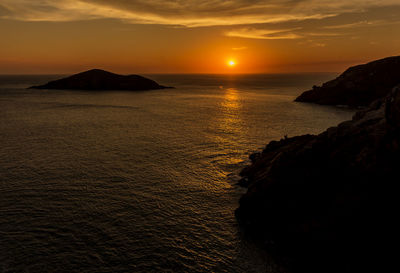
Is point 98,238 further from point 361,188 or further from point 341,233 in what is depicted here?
point 361,188

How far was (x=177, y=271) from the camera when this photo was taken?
836 inches

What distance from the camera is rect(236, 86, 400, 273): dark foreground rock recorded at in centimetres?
2094

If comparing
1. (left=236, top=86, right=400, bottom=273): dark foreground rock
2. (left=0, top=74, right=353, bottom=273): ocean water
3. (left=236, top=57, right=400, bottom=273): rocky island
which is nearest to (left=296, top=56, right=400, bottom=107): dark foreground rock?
(left=0, top=74, right=353, bottom=273): ocean water

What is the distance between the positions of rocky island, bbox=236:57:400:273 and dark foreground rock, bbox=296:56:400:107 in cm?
10329

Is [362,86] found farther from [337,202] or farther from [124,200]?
[124,200]

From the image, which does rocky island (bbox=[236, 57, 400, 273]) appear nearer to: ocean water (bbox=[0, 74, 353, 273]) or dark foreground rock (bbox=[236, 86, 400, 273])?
dark foreground rock (bbox=[236, 86, 400, 273])

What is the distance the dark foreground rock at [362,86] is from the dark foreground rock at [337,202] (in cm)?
10344

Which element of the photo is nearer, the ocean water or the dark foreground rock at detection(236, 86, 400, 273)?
the dark foreground rock at detection(236, 86, 400, 273)

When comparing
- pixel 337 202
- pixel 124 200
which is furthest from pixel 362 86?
pixel 124 200

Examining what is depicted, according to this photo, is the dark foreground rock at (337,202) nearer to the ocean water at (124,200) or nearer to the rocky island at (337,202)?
the rocky island at (337,202)

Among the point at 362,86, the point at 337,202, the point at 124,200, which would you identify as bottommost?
the point at 124,200

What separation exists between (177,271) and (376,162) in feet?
62.4

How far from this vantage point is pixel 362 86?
12250cm

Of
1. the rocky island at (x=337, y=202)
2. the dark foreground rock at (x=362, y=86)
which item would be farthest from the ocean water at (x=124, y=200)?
the dark foreground rock at (x=362, y=86)
